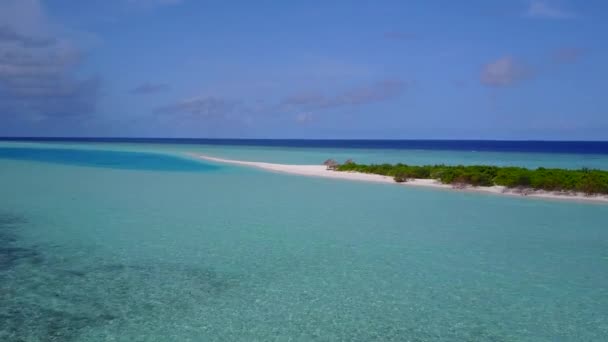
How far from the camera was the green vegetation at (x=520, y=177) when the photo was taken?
19.5 metres

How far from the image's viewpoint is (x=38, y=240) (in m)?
11.0

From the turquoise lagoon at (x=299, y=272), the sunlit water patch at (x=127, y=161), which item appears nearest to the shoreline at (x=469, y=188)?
the turquoise lagoon at (x=299, y=272)

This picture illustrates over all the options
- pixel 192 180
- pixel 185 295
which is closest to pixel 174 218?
pixel 185 295

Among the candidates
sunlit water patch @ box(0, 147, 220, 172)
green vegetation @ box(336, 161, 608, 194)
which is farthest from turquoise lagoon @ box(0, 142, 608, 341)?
sunlit water patch @ box(0, 147, 220, 172)

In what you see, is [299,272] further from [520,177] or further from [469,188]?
[520,177]

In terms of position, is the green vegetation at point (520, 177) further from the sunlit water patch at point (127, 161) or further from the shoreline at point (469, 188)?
the sunlit water patch at point (127, 161)

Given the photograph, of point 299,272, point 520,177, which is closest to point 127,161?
point 520,177

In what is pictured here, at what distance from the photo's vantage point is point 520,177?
69.7ft

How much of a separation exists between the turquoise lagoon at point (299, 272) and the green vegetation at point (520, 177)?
112 inches

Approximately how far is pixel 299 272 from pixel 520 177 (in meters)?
15.7

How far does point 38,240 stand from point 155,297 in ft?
17.0

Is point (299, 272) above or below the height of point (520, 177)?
below

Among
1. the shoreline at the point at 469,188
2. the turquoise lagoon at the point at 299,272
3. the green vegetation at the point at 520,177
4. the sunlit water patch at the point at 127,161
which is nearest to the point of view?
the turquoise lagoon at the point at 299,272

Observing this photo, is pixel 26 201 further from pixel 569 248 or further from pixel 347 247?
pixel 569 248
